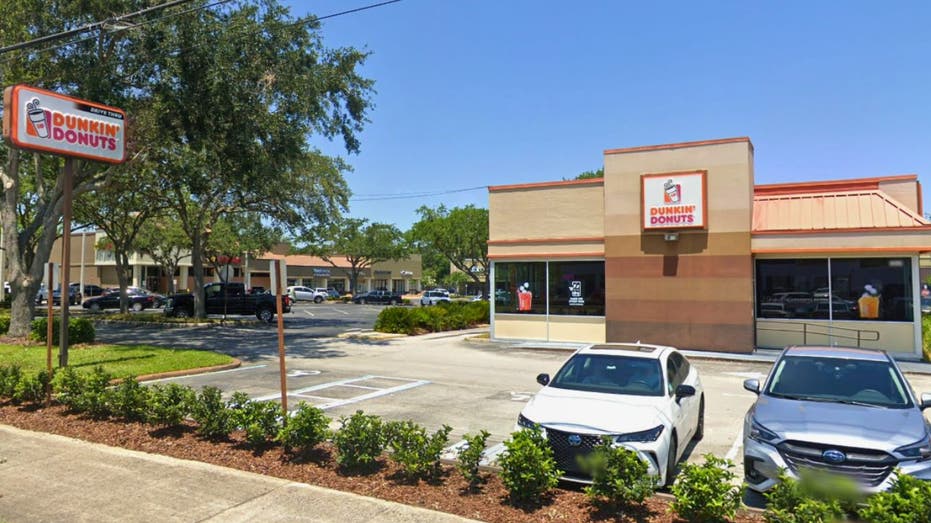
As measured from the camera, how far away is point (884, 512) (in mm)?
4113

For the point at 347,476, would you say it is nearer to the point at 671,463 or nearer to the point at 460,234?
the point at 671,463

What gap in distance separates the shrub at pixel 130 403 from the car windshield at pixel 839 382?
7707 mm

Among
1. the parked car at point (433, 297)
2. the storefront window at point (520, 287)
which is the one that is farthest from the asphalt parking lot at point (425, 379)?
the parked car at point (433, 297)

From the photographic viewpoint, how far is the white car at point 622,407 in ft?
19.1

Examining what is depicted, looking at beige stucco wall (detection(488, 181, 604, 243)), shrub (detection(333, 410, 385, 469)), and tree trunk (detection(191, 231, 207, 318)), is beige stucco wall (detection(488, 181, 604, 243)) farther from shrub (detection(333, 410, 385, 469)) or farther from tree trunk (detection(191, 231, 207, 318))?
tree trunk (detection(191, 231, 207, 318))

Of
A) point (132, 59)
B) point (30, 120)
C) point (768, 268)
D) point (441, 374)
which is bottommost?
point (441, 374)

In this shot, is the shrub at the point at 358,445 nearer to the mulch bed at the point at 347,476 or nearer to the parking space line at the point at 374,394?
the mulch bed at the point at 347,476

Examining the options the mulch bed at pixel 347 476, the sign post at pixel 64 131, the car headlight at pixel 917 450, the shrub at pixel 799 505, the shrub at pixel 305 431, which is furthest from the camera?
the sign post at pixel 64 131

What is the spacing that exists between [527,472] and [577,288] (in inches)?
616

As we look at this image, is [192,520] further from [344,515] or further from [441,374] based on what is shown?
[441,374]

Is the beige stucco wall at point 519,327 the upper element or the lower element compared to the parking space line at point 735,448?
upper

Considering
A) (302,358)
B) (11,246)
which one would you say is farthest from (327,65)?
(11,246)

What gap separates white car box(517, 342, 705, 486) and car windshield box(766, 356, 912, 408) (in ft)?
3.51

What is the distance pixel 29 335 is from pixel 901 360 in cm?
2409
